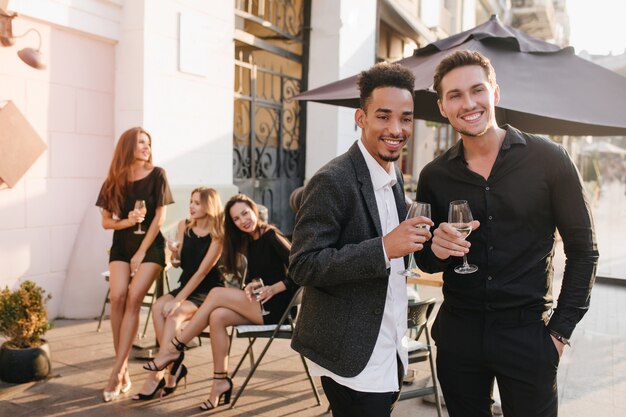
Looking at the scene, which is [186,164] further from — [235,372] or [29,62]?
[235,372]

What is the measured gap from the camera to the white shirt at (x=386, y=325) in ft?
6.82

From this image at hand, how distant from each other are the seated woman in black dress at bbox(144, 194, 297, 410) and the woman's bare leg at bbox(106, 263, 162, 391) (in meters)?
0.30

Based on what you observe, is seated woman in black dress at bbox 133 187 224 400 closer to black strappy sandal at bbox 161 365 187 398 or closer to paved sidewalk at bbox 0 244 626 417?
black strappy sandal at bbox 161 365 187 398

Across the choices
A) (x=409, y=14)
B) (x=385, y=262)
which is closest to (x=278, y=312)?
(x=385, y=262)

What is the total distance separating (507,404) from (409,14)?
1221 centimetres

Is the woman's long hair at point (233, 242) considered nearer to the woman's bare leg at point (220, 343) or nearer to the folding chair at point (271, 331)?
the woman's bare leg at point (220, 343)

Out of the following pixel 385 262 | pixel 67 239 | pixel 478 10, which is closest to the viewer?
pixel 385 262

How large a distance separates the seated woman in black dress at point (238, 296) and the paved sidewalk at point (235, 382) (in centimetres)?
29

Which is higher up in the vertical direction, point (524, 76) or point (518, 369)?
point (524, 76)

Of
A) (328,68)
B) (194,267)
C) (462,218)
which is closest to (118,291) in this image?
(194,267)

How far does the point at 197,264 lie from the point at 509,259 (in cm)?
307

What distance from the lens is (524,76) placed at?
161 inches

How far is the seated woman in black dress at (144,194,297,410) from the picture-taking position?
167 inches

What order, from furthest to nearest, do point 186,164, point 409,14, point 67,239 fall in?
point 409,14 < point 186,164 < point 67,239
